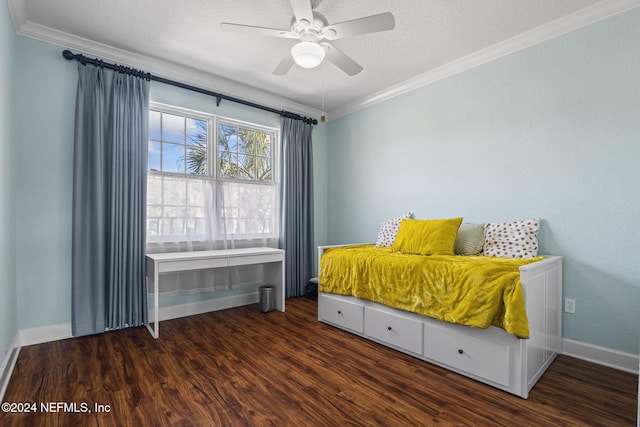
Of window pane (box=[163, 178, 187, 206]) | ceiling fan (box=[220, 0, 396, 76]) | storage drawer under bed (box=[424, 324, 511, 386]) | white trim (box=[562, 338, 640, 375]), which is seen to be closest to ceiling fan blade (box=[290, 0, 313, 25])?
ceiling fan (box=[220, 0, 396, 76])

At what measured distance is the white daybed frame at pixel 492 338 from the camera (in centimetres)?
179

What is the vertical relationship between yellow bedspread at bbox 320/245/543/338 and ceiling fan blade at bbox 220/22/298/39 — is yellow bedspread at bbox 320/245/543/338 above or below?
below

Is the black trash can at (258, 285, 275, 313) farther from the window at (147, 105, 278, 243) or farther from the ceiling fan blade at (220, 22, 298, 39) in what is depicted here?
the ceiling fan blade at (220, 22, 298, 39)

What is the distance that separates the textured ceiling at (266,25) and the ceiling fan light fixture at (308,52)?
35 cm

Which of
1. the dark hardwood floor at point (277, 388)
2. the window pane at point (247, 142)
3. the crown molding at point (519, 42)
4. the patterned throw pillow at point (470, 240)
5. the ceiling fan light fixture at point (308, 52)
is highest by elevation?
the crown molding at point (519, 42)

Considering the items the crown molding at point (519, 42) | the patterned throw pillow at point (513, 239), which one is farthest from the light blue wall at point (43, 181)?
the patterned throw pillow at point (513, 239)

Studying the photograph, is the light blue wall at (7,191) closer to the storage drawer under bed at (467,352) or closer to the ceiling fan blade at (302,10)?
the ceiling fan blade at (302,10)

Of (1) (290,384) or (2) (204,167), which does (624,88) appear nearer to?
(1) (290,384)

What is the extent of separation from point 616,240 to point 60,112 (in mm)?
4335

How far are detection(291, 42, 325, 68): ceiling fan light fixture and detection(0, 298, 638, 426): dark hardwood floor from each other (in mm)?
2072

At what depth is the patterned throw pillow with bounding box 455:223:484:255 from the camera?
2.66 meters

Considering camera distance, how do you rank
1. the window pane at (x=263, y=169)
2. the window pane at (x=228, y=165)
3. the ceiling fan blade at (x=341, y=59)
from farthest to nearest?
the window pane at (x=263, y=169) → the window pane at (x=228, y=165) → the ceiling fan blade at (x=341, y=59)

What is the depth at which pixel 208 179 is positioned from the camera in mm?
3355

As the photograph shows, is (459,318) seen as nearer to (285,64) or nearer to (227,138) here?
(285,64)
